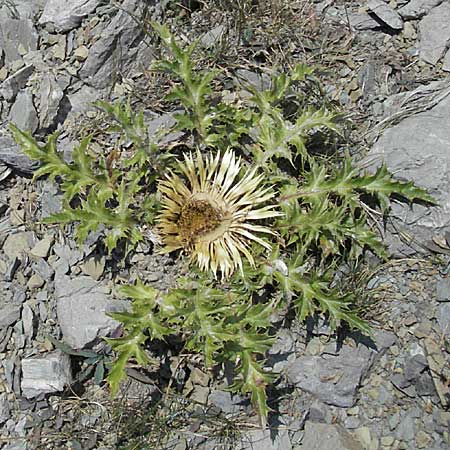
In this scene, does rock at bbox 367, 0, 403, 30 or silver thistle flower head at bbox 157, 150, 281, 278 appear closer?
silver thistle flower head at bbox 157, 150, 281, 278

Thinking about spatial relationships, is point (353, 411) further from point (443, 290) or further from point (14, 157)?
point (14, 157)

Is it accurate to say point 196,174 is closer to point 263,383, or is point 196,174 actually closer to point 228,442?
point 263,383

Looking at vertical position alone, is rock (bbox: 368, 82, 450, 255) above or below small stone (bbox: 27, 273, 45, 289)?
above

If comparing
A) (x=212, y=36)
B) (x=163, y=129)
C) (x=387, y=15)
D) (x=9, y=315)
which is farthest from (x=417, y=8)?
(x=9, y=315)

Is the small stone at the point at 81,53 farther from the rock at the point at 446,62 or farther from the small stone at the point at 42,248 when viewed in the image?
the rock at the point at 446,62

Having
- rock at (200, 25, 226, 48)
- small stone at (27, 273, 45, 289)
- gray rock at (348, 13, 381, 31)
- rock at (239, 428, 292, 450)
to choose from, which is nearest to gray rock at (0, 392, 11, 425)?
small stone at (27, 273, 45, 289)

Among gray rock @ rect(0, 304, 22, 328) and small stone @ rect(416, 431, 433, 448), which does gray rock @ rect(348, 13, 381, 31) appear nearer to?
small stone @ rect(416, 431, 433, 448)

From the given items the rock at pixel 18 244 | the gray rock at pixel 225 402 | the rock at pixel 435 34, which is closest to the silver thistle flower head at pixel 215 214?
the gray rock at pixel 225 402
